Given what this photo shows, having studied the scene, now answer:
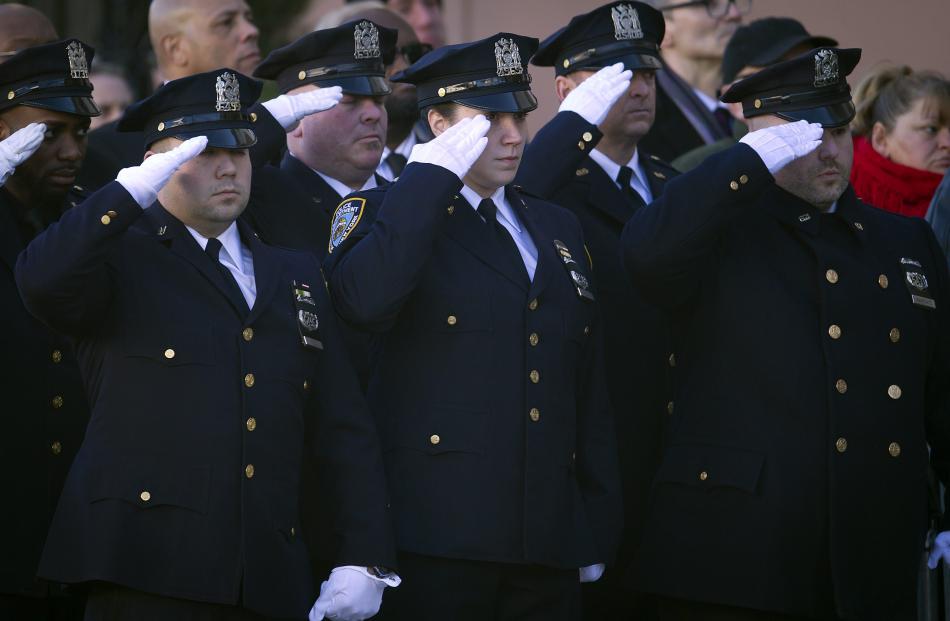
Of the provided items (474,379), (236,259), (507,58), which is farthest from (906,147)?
(236,259)

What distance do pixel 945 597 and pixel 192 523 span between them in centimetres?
254

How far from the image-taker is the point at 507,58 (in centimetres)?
457

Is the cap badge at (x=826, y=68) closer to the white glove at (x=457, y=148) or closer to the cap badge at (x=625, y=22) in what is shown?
the cap badge at (x=625, y=22)

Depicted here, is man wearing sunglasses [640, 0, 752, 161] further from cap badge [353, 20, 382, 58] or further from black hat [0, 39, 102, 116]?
black hat [0, 39, 102, 116]

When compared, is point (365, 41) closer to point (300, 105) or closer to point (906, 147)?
point (300, 105)

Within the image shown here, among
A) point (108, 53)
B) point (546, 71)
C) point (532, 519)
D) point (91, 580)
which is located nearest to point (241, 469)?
point (91, 580)

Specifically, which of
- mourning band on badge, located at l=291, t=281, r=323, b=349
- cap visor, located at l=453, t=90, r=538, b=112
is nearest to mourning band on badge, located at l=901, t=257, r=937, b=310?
cap visor, located at l=453, t=90, r=538, b=112

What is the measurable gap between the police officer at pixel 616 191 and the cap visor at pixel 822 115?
605mm

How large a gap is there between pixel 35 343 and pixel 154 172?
0.87 meters

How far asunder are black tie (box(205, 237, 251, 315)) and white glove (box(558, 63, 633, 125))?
127 centimetres

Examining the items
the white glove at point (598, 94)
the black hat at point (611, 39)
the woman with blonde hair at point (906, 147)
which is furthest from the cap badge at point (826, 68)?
the woman with blonde hair at point (906, 147)

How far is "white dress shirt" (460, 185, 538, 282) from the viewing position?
14.8ft

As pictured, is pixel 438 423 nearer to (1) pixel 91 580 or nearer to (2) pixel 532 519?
(2) pixel 532 519

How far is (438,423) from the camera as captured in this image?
4.27 m
